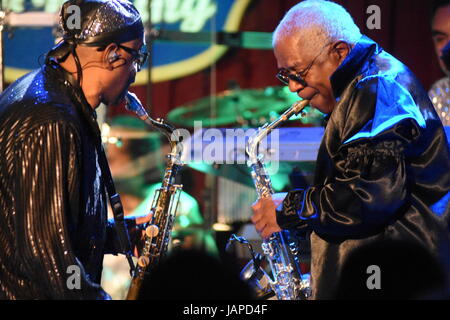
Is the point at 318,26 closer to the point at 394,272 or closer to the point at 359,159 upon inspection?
the point at 359,159

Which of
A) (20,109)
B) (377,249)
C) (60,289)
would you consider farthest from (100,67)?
(377,249)

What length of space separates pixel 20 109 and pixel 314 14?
1.50 m

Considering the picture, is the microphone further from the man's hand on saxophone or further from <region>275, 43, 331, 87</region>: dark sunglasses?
the man's hand on saxophone

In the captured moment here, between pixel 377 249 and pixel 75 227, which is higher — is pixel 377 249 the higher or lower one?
the lower one

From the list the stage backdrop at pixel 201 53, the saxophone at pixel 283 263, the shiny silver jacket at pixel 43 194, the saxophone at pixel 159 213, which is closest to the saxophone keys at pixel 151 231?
the saxophone at pixel 159 213

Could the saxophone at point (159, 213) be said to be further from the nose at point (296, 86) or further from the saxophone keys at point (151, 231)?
the nose at point (296, 86)

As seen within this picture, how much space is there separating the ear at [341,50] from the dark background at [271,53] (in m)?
2.62

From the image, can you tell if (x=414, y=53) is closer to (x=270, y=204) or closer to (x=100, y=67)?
(x=270, y=204)

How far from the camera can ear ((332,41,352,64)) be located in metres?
3.11

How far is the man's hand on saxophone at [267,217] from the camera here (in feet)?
9.97

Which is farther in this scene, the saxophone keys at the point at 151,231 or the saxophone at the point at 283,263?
the saxophone at the point at 283,263

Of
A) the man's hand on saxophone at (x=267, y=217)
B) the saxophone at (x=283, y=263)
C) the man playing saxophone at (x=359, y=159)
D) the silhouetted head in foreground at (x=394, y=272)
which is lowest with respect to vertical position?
the saxophone at (x=283, y=263)

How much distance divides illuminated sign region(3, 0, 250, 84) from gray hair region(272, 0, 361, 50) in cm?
431

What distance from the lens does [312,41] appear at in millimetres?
3113
